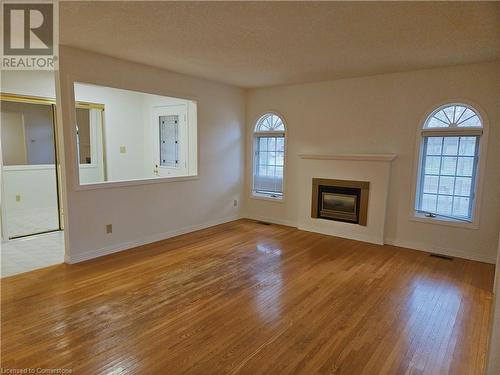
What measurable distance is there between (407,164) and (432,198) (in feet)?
1.96

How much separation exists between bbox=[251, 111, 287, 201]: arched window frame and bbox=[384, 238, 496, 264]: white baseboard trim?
2.09m

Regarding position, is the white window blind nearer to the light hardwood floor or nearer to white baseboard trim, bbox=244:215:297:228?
white baseboard trim, bbox=244:215:297:228

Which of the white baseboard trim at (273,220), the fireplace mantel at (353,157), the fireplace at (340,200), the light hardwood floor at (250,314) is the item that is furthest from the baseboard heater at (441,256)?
the white baseboard trim at (273,220)

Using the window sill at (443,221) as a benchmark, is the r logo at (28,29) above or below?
above

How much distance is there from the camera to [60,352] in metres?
2.22

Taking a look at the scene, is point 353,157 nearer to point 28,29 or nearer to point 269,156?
point 269,156

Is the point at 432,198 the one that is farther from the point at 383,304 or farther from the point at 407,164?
the point at 383,304

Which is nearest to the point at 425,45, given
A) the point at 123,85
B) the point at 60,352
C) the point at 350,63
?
the point at 350,63

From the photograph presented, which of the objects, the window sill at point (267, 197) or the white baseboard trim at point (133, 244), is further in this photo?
the window sill at point (267, 197)

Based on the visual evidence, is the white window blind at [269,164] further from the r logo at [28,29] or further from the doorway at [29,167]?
the r logo at [28,29]

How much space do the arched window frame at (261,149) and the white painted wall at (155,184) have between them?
0.27 metres

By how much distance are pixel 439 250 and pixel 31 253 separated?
5563mm

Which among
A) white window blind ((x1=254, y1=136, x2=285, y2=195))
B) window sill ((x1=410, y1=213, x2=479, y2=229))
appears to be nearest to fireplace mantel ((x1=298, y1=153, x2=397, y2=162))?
white window blind ((x1=254, y1=136, x2=285, y2=195))

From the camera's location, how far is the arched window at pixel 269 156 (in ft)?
19.6
